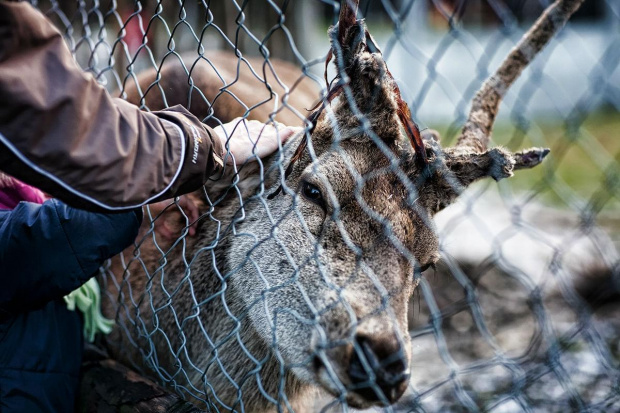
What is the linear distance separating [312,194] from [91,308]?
131 cm

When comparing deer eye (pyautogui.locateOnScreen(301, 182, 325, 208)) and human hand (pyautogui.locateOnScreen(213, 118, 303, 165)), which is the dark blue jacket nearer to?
human hand (pyautogui.locateOnScreen(213, 118, 303, 165))

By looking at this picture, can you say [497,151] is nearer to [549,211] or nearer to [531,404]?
[531,404]

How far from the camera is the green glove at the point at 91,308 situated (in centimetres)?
288

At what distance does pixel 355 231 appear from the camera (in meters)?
2.31

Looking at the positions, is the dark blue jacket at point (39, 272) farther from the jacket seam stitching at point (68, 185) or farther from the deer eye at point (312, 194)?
the deer eye at point (312, 194)

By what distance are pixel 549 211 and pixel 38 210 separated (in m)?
6.40

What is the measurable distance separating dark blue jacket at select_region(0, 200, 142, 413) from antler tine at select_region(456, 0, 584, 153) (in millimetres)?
1458

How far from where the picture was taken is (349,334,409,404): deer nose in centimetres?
195

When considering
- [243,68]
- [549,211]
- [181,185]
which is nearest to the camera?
[181,185]

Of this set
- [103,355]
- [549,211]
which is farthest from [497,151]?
[549,211]

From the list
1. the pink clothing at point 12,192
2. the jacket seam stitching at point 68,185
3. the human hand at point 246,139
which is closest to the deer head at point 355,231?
the human hand at point 246,139

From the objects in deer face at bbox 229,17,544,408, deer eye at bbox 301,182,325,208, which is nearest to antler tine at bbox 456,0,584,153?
deer face at bbox 229,17,544,408

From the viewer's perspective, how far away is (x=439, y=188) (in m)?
2.48

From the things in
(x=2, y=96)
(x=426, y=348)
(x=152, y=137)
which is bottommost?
(x=426, y=348)
